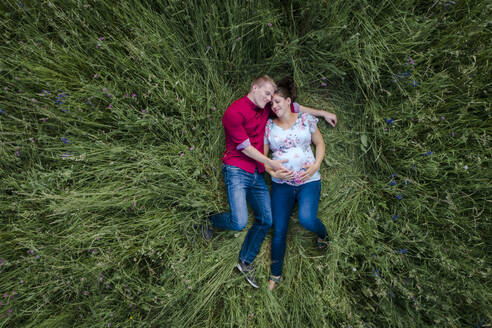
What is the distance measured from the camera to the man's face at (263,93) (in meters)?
2.29

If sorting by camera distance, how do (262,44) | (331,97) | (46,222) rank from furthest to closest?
(331,97) < (262,44) < (46,222)

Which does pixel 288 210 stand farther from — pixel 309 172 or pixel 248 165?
pixel 248 165

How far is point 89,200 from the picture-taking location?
7.84 ft

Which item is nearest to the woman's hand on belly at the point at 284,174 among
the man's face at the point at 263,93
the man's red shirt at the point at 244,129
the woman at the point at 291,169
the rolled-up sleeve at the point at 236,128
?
the woman at the point at 291,169

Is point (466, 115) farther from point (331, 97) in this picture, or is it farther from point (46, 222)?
point (46, 222)

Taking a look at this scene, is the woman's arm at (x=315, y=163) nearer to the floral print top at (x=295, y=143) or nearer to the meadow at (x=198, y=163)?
the floral print top at (x=295, y=143)

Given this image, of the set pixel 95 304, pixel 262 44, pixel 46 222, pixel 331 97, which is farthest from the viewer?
pixel 331 97

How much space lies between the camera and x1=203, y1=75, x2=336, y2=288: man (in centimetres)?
232

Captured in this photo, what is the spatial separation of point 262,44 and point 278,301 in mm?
2826

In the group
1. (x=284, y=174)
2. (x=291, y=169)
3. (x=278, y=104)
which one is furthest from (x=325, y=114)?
(x=284, y=174)

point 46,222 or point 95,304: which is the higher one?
point 46,222

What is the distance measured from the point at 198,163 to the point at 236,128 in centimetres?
63

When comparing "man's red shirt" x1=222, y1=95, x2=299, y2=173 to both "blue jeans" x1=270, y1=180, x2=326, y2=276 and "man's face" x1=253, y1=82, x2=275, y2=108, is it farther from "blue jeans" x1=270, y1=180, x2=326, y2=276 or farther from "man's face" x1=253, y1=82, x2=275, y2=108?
"blue jeans" x1=270, y1=180, x2=326, y2=276

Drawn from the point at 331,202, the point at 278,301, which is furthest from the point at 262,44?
the point at 278,301
